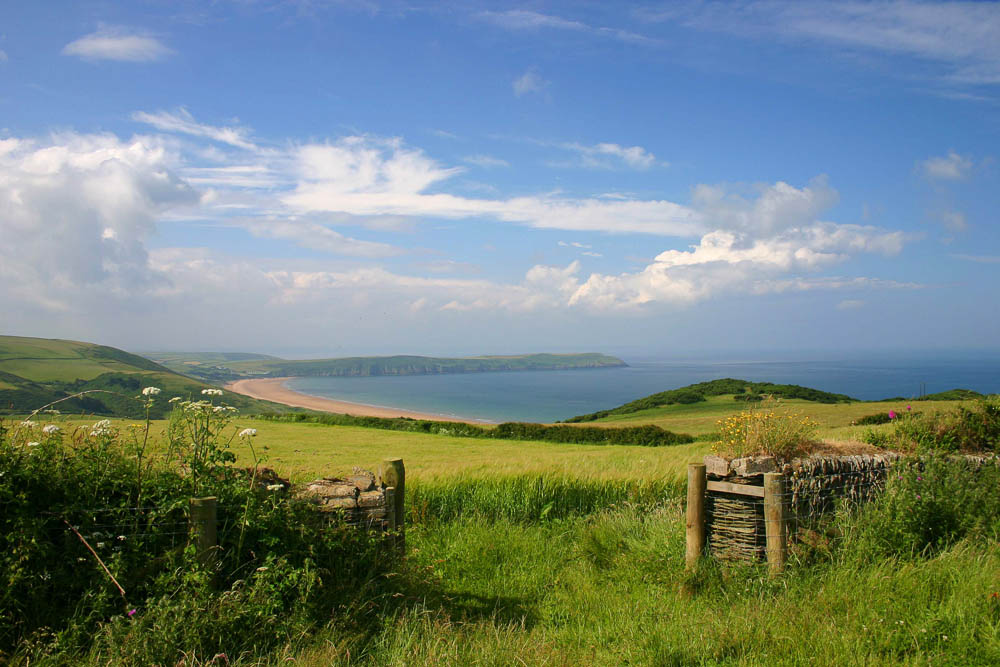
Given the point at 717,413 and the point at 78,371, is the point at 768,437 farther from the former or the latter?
the point at 78,371

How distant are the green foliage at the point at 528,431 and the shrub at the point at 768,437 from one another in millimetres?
→ 18811

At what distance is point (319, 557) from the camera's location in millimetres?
4695

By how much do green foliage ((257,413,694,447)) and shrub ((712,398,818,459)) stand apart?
61.7 feet

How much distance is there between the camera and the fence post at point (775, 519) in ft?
20.0

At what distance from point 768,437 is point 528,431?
74.6 ft

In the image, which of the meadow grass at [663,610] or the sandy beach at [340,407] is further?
the sandy beach at [340,407]

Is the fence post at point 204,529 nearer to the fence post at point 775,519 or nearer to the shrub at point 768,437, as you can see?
the fence post at point 775,519

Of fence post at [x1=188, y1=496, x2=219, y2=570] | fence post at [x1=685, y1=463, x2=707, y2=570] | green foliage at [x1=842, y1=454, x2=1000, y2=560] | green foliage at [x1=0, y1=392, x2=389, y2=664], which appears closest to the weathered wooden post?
green foliage at [x1=0, y1=392, x2=389, y2=664]

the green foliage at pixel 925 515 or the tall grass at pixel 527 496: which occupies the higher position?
the green foliage at pixel 925 515

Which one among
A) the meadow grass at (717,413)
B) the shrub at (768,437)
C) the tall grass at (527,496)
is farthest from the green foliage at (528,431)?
the shrub at (768,437)

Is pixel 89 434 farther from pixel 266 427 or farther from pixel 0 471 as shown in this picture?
pixel 266 427

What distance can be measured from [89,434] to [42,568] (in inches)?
45.4

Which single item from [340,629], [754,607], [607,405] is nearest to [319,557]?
[340,629]

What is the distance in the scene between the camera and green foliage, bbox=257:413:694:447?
1065 inches
